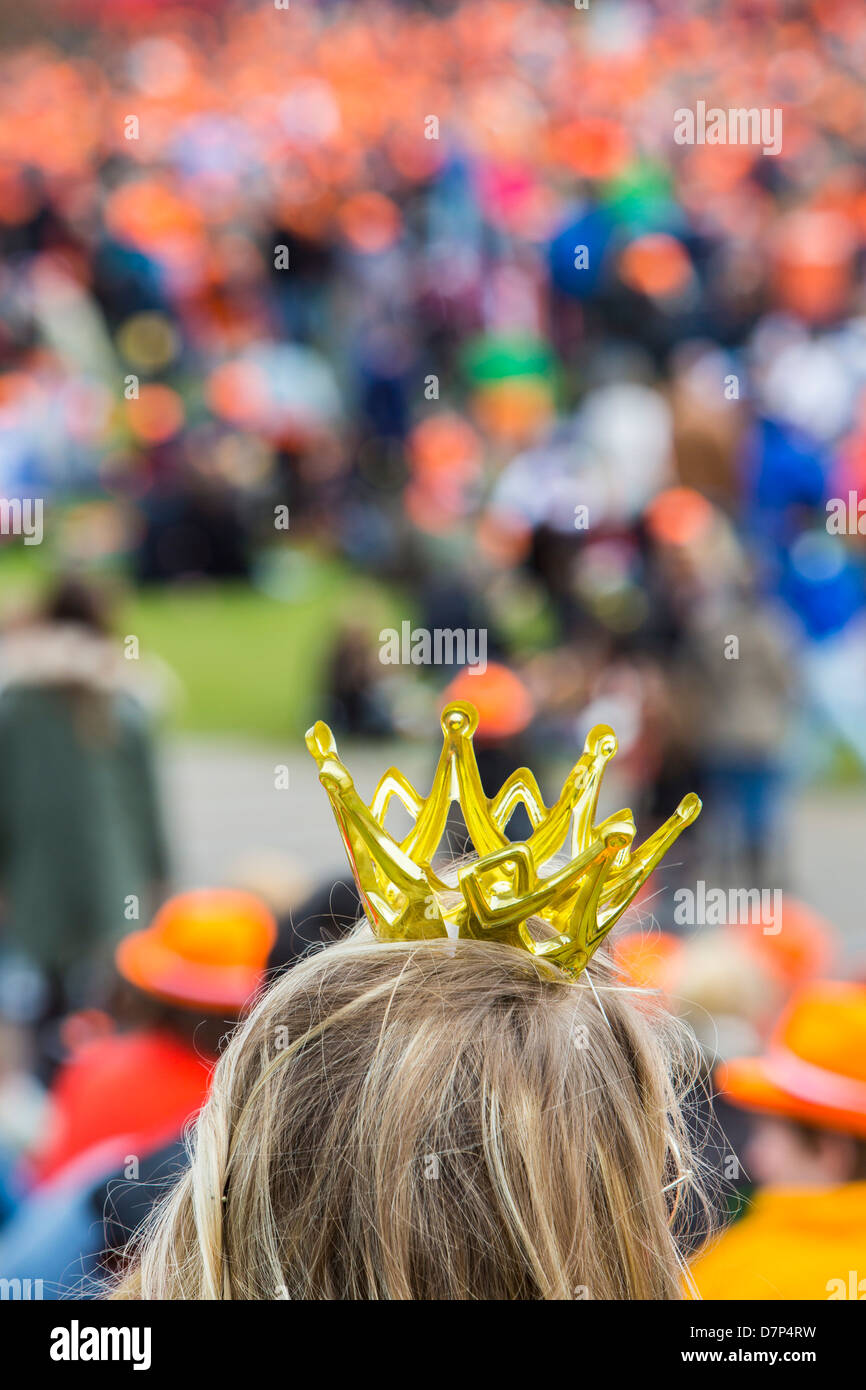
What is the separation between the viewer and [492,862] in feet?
3.47

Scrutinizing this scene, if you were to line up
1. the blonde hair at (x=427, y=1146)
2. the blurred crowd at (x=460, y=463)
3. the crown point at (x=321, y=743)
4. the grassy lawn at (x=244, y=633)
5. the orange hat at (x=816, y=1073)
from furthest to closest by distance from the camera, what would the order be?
the grassy lawn at (x=244, y=633) < the blurred crowd at (x=460, y=463) < the orange hat at (x=816, y=1073) < the crown point at (x=321, y=743) < the blonde hair at (x=427, y=1146)

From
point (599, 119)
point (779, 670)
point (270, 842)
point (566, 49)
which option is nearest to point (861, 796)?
point (779, 670)

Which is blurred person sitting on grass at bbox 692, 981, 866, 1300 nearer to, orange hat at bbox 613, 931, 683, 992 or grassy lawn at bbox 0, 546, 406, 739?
orange hat at bbox 613, 931, 683, 992

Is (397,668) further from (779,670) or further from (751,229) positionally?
(751,229)

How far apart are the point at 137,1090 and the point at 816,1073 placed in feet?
3.42

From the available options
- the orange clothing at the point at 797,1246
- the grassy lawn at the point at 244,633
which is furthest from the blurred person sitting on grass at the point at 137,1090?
the grassy lawn at the point at 244,633

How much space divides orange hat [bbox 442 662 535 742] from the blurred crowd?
0.02 meters

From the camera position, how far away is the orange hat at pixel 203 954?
2.48m

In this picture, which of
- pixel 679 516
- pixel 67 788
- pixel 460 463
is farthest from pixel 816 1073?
pixel 460 463

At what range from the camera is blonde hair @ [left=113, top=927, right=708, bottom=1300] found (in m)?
1.00

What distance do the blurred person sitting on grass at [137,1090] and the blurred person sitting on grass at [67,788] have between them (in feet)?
4.50

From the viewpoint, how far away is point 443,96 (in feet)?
47.5

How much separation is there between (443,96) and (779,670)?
10.9 meters

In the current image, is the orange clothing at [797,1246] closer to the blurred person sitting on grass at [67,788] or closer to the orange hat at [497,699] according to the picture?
the orange hat at [497,699]
